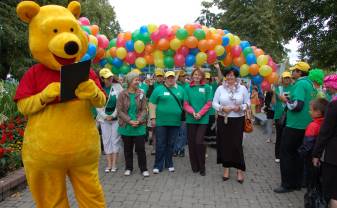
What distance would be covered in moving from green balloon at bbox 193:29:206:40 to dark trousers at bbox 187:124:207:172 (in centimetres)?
422

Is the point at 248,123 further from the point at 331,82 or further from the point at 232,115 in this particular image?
the point at 331,82

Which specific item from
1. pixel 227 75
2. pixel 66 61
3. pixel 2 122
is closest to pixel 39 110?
pixel 66 61

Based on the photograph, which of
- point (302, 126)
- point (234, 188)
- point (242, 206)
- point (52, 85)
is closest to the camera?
point (52, 85)

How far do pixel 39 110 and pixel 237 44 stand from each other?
8.58 metres

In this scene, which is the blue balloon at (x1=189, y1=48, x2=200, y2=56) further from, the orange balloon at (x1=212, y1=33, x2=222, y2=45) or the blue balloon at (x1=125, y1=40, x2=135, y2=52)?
the blue balloon at (x1=125, y1=40, x2=135, y2=52)

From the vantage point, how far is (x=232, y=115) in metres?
6.36

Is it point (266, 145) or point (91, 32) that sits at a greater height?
point (91, 32)

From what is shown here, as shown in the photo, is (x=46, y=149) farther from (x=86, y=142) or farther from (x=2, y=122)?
(x=2, y=122)

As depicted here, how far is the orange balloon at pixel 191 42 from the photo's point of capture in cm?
1072

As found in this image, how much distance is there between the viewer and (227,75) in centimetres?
639

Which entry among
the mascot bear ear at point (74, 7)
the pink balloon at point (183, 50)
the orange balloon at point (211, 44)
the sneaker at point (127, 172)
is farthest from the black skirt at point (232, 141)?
the pink balloon at point (183, 50)

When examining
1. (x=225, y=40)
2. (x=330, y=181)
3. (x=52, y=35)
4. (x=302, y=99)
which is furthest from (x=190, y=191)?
(x=225, y=40)

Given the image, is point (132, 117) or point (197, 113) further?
point (197, 113)

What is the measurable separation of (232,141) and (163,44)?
16.9ft
